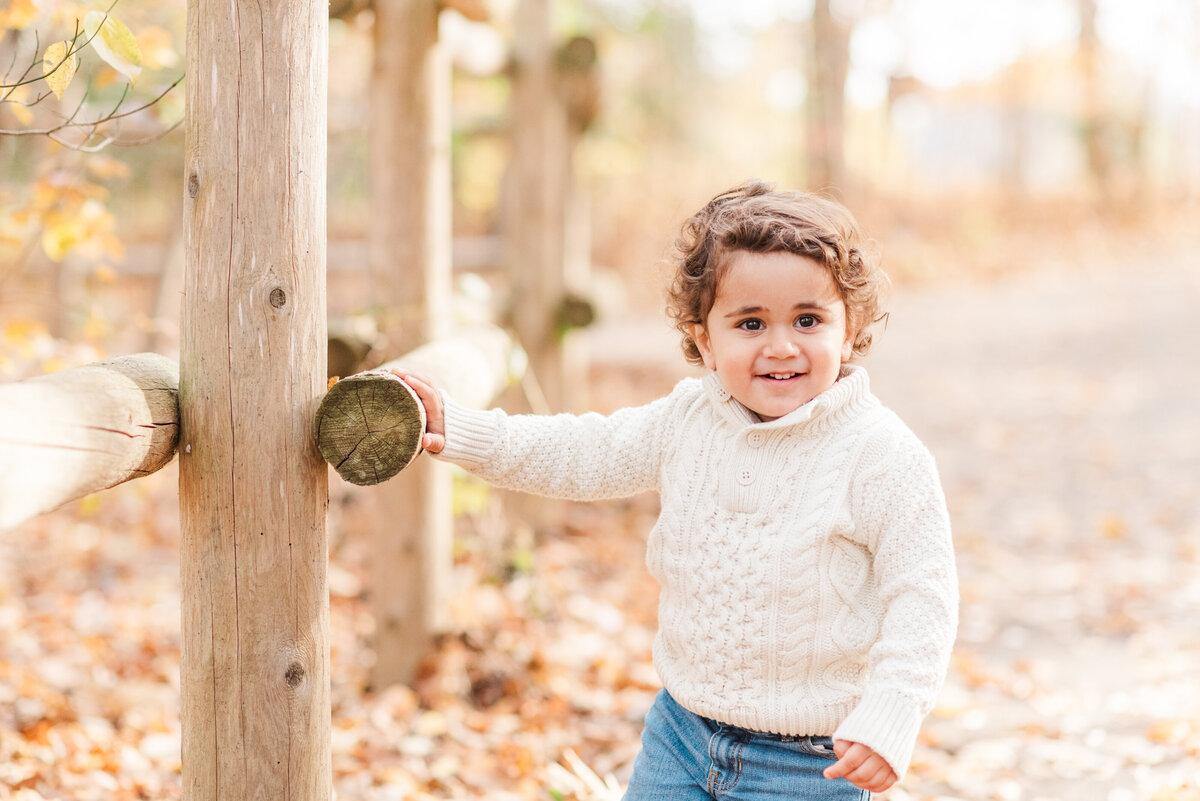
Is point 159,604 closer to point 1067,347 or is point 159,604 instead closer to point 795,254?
point 795,254

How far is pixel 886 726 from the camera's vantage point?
1687 mm

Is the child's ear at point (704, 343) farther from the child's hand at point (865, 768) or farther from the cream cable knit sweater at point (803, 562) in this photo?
the child's hand at point (865, 768)

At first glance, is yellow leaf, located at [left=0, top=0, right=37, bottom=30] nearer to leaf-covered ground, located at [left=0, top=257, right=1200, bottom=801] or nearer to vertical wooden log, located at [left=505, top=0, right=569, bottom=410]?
leaf-covered ground, located at [left=0, top=257, right=1200, bottom=801]

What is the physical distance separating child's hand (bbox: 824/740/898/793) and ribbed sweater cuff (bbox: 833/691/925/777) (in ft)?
0.04

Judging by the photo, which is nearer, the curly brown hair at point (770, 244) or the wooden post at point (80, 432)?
the wooden post at point (80, 432)

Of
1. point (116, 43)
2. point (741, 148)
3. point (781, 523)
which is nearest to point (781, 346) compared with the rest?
point (781, 523)

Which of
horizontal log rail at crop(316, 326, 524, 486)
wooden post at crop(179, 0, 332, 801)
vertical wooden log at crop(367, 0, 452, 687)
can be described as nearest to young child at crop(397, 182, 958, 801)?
horizontal log rail at crop(316, 326, 524, 486)

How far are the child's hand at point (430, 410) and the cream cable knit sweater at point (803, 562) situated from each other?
0.02m

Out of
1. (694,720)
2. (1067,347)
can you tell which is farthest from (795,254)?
(1067,347)

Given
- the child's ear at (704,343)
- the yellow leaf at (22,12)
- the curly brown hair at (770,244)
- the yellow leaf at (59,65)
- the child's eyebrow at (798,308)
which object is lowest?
the child's ear at (704,343)

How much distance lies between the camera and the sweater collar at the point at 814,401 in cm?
188

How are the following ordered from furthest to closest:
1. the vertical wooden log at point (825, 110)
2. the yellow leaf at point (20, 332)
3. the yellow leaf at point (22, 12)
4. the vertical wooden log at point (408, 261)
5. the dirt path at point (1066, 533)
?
the vertical wooden log at point (825, 110)
the vertical wooden log at point (408, 261)
the dirt path at point (1066, 533)
the yellow leaf at point (20, 332)
the yellow leaf at point (22, 12)

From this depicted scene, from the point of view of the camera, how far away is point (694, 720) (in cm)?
200

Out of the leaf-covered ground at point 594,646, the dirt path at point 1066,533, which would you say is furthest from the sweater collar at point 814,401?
the dirt path at point 1066,533
